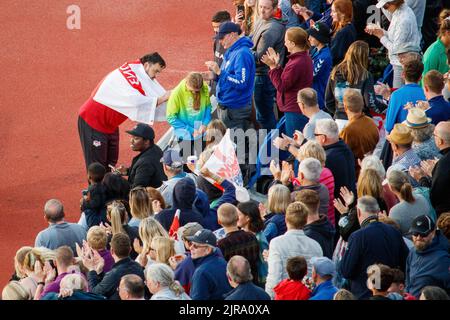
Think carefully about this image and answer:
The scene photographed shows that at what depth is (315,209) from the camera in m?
9.91

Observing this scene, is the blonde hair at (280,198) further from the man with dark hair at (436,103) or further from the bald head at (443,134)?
the man with dark hair at (436,103)

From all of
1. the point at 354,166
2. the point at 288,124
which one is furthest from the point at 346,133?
the point at 288,124

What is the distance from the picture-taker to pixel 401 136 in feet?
35.6

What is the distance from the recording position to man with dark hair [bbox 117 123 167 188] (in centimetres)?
1231

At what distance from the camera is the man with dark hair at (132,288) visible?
28.6ft

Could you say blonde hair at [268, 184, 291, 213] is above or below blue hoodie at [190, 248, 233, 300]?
above

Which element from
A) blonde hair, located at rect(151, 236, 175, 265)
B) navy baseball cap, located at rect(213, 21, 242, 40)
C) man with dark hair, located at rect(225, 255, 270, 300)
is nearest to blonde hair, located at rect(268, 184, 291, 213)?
blonde hair, located at rect(151, 236, 175, 265)

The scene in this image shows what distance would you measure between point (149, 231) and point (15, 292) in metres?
1.28

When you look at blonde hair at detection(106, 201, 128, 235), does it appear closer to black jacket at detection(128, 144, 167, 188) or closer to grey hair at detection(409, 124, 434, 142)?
black jacket at detection(128, 144, 167, 188)

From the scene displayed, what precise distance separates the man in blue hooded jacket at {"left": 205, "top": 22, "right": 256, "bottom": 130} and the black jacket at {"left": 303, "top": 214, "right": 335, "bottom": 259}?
336cm

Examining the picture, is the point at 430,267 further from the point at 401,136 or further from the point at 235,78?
the point at 235,78

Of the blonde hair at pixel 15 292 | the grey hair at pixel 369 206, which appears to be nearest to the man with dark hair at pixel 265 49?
the grey hair at pixel 369 206

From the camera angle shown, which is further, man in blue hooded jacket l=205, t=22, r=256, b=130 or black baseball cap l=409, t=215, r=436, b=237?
man in blue hooded jacket l=205, t=22, r=256, b=130

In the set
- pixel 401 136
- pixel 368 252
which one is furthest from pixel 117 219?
pixel 401 136
